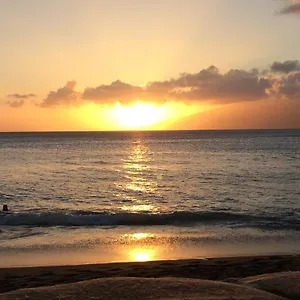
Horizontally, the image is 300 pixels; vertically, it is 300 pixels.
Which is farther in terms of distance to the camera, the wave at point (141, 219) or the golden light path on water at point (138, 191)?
the golden light path on water at point (138, 191)

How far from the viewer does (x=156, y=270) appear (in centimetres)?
1279

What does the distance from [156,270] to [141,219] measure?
10137 mm

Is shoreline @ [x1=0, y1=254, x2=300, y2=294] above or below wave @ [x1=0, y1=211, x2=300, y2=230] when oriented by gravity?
above

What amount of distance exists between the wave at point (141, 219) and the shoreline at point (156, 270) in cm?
741

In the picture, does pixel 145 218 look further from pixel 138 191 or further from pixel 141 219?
pixel 138 191

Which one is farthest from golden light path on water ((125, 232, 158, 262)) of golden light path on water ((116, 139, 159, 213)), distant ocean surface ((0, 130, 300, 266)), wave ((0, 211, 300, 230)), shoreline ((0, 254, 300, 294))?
golden light path on water ((116, 139, 159, 213))

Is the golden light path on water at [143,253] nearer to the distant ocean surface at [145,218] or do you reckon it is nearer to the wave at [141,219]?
the distant ocean surface at [145,218]

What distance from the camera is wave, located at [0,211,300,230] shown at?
2162cm

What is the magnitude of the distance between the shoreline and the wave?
7.41m

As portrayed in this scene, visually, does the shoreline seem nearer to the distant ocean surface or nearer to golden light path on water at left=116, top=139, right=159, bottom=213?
the distant ocean surface

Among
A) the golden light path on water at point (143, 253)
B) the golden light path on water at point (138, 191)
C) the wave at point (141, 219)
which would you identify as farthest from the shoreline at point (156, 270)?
the golden light path on water at point (138, 191)

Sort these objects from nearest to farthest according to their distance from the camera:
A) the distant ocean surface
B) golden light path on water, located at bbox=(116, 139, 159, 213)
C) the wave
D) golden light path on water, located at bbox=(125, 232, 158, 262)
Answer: golden light path on water, located at bbox=(125, 232, 158, 262)
the distant ocean surface
the wave
golden light path on water, located at bbox=(116, 139, 159, 213)

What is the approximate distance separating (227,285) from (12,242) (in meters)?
12.6

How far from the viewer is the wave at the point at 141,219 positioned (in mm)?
21616
